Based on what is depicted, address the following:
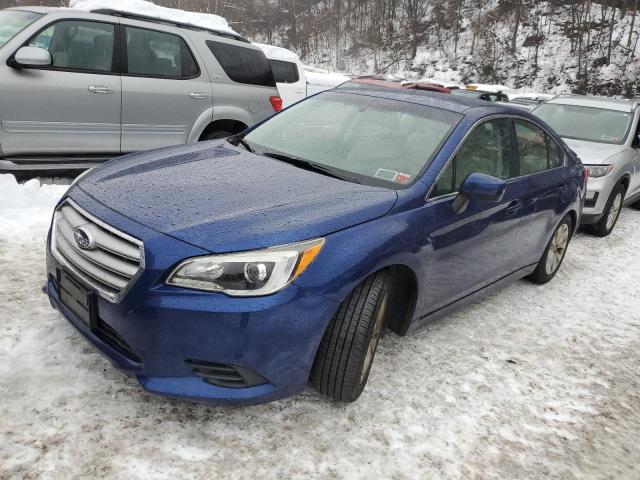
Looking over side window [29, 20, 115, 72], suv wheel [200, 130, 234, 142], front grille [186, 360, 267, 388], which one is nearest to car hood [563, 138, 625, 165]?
suv wheel [200, 130, 234, 142]

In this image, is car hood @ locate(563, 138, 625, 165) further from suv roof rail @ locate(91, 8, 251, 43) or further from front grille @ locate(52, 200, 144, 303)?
front grille @ locate(52, 200, 144, 303)

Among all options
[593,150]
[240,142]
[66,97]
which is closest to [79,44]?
[66,97]

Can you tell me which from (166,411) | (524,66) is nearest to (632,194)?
(166,411)

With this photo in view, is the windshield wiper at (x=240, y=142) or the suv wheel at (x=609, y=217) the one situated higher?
the windshield wiper at (x=240, y=142)

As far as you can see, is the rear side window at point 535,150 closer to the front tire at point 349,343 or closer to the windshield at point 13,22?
the front tire at point 349,343

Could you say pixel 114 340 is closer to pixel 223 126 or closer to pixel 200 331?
pixel 200 331

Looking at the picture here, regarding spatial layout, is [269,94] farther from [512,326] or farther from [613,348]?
[613,348]

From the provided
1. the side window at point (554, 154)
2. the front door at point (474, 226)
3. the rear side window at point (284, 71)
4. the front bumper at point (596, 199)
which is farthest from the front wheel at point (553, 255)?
the rear side window at point (284, 71)

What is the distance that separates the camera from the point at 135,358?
7.89 ft

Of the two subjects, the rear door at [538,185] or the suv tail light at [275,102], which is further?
the suv tail light at [275,102]

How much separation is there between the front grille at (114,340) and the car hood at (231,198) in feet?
1.70

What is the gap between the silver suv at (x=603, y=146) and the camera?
6.66 metres

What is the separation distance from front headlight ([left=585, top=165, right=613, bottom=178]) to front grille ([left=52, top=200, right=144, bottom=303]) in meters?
6.04

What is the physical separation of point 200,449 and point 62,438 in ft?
1.95
